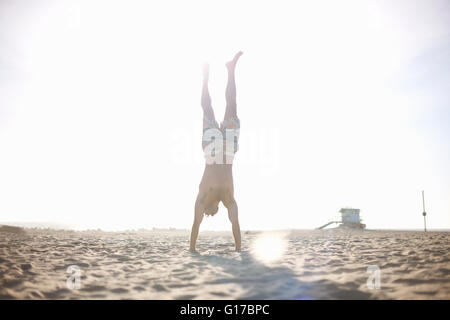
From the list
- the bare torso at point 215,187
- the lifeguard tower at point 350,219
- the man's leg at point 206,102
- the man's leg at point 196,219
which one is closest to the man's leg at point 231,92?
the man's leg at point 206,102

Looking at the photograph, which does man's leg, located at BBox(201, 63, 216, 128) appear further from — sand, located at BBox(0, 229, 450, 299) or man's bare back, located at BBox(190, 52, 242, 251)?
sand, located at BBox(0, 229, 450, 299)

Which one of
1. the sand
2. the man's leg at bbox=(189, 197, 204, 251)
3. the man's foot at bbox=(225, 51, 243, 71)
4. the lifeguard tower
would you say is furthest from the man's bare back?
the lifeguard tower

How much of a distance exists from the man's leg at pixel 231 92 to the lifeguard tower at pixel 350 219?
3040cm

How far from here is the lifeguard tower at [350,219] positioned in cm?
3300

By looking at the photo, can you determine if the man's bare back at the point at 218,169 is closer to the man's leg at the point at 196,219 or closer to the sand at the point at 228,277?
the man's leg at the point at 196,219

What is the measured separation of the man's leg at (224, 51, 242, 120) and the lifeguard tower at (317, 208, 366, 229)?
1197 inches

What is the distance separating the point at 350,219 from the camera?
33.8 metres

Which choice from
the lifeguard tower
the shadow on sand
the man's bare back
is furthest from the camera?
the lifeguard tower

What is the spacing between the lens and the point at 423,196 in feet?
102

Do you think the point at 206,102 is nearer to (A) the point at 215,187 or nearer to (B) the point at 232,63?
(B) the point at 232,63

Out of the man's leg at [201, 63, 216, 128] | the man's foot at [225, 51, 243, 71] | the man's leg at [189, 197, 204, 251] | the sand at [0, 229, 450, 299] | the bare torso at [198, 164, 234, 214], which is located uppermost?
the man's foot at [225, 51, 243, 71]

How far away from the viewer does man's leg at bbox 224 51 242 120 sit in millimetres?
7598

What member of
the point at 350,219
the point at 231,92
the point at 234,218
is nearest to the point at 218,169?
the point at 234,218
